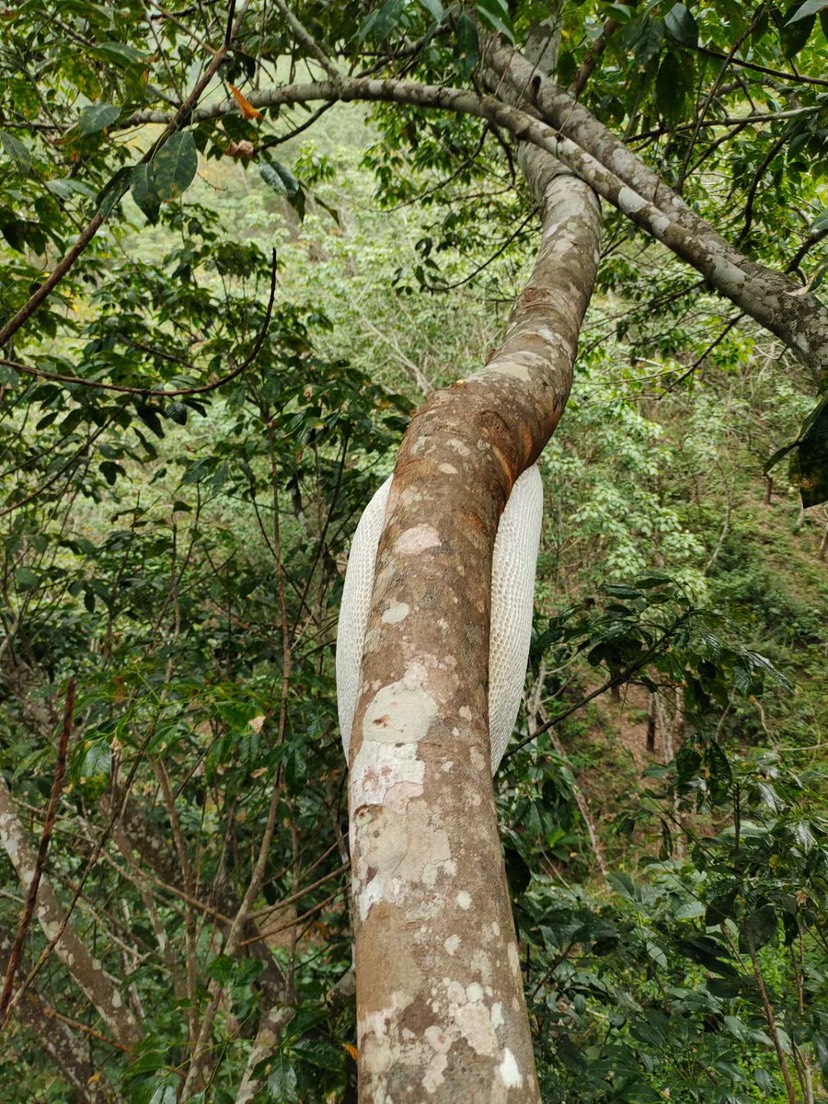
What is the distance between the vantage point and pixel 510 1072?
0.31 m

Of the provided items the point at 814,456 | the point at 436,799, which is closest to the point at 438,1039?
the point at 436,799

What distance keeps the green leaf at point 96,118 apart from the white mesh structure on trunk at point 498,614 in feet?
2.03

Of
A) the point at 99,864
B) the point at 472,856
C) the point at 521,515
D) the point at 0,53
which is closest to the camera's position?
the point at 472,856

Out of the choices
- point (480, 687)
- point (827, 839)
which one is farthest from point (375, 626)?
point (827, 839)

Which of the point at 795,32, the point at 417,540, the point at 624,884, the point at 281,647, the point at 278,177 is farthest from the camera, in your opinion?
the point at 281,647

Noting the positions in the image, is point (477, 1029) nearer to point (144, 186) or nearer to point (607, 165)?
point (144, 186)

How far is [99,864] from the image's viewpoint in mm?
2371

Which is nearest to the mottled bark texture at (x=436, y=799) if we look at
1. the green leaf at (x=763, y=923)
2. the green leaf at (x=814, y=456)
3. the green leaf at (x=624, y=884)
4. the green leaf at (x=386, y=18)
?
the green leaf at (x=814, y=456)

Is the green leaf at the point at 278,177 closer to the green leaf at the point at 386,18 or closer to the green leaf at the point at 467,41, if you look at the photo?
the green leaf at the point at 386,18

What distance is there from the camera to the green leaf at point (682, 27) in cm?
92

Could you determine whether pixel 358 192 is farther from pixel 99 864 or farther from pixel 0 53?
pixel 99 864

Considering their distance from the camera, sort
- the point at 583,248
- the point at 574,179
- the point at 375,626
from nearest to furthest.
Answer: the point at 375,626 < the point at 583,248 < the point at 574,179

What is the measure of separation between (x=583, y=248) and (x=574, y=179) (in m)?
0.33

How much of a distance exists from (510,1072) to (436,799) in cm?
13
